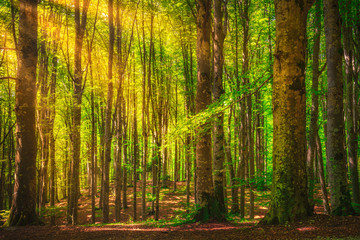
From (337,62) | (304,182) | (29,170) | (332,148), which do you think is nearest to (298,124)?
(304,182)

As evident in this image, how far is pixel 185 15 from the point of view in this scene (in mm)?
11812

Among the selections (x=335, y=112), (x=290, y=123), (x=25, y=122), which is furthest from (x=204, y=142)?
(x=25, y=122)

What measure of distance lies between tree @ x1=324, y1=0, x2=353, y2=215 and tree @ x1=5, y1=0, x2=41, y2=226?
27.5ft

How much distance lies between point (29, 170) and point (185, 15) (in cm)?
1021

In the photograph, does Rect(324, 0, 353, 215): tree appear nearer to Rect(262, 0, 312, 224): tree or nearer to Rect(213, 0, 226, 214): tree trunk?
Rect(262, 0, 312, 224): tree

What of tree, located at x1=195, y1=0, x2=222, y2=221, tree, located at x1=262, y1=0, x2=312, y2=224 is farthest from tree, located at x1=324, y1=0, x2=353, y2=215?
tree, located at x1=195, y1=0, x2=222, y2=221

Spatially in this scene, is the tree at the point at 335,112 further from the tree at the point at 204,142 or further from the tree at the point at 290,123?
the tree at the point at 204,142

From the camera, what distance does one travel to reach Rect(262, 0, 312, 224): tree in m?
4.06

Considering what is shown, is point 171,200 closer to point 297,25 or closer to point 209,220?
point 209,220

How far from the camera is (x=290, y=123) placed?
416 cm

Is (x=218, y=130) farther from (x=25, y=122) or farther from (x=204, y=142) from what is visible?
(x=25, y=122)

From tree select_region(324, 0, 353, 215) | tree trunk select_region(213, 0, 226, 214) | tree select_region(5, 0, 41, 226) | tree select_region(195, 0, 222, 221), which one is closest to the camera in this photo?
tree select_region(324, 0, 353, 215)

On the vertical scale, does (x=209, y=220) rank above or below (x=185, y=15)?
below

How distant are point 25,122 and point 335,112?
894cm
